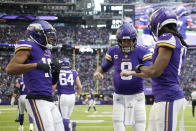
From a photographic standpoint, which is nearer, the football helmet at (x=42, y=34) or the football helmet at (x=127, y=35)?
the football helmet at (x=42, y=34)

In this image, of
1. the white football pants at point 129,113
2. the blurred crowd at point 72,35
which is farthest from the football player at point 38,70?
the blurred crowd at point 72,35

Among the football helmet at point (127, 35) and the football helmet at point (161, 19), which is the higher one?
the football helmet at point (161, 19)

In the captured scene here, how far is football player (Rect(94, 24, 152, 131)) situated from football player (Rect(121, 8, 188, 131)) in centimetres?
131

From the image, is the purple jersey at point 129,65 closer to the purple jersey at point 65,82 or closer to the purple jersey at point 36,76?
the purple jersey at point 36,76

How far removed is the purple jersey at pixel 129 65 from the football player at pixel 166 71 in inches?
53.7

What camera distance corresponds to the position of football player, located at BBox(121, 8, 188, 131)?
3.47 m

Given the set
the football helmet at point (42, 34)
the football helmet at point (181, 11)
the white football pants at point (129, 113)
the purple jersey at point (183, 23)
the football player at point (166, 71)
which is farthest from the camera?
the football helmet at point (181, 11)

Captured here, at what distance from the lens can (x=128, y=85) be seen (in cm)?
516

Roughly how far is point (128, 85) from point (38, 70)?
163cm

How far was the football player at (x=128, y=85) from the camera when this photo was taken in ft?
16.7

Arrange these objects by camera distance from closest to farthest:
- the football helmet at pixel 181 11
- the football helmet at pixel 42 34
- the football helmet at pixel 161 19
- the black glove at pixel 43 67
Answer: the football helmet at pixel 161 19 → the black glove at pixel 43 67 → the football helmet at pixel 42 34 → the football helmet at pixel 181 11

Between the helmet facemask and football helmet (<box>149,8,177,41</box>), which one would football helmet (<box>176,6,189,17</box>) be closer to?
the helmet facemask

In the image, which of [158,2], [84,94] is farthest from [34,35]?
[158,2]

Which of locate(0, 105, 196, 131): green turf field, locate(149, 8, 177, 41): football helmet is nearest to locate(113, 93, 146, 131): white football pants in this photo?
locate(149, 8, 177, 41): football helmet
